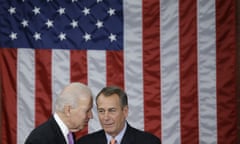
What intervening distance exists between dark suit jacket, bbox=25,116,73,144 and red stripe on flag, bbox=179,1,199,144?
Result: 217 centimetres

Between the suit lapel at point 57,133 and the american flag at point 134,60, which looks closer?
the suit lapel at point 57,133

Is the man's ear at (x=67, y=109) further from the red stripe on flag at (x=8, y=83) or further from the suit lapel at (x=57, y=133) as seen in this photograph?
the red stripe on flag at (x=8, y=83)

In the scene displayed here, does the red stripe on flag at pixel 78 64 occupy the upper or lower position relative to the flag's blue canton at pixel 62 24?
lower

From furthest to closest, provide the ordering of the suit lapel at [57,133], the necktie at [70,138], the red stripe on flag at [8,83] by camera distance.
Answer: the red stripe on flag at [8,83]
the necktie at [70,138]
the suit lapel at [57,133]

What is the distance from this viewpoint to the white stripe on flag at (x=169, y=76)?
4.54 meters

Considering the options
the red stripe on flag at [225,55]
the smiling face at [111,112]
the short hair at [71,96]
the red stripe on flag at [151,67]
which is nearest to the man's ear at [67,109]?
the short hair at [71,96]

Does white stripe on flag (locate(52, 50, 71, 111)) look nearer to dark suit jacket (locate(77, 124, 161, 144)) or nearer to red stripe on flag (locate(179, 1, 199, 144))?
red stripe on flag (locate(179, 1, 199, 144))

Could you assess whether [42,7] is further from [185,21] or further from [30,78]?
[185,21]

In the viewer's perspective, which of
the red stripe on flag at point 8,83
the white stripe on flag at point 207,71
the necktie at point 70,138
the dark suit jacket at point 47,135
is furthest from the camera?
the white stripe on flag at point 207,71

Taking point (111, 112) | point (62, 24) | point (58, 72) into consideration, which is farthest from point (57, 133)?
point (62, 24)

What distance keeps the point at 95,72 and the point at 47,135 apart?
2.06 meters

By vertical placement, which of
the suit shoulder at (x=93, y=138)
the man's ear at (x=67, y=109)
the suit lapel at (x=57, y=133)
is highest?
the man's ear at (x=67, y=109)

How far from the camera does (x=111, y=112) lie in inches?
116

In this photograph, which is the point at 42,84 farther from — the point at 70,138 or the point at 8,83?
the point at 70,138
